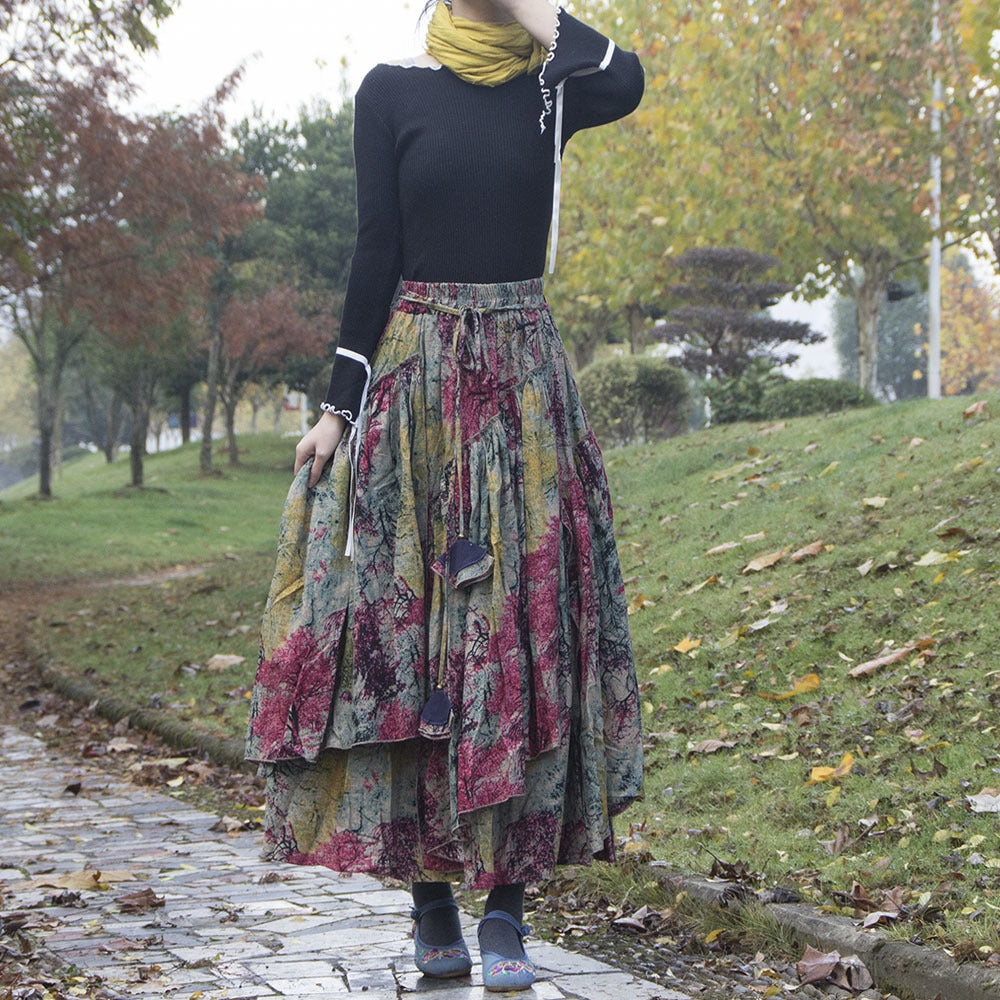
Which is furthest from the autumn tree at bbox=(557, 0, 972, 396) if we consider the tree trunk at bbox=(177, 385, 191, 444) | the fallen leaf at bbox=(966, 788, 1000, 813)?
the tree trunk at bbox=(177, 385, 191, 444)

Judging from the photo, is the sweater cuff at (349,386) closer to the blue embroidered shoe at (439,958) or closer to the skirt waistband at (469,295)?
the skirt waistband at (469,295)

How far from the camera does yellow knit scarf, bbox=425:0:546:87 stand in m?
3.08

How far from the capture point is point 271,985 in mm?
3068

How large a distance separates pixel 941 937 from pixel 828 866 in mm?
656

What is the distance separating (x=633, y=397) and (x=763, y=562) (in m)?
10.6

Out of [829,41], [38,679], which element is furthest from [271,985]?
[829,41]

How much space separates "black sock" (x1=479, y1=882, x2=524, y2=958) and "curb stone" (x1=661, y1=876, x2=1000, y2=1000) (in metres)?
0.75

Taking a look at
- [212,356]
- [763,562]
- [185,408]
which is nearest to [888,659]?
[763,562]

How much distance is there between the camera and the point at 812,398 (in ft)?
51.6

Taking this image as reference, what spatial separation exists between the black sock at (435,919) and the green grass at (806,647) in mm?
1013

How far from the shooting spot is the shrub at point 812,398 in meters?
15.6

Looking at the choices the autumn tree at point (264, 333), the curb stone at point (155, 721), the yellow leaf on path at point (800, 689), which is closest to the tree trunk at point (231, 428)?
the autumn tree at point (264, 333)

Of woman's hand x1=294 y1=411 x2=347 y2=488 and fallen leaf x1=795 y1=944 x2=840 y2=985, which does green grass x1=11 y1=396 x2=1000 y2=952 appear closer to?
fallen leaf x1=795 y1=944 x2=840 y2=985

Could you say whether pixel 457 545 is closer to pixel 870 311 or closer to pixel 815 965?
pixel 815 965
